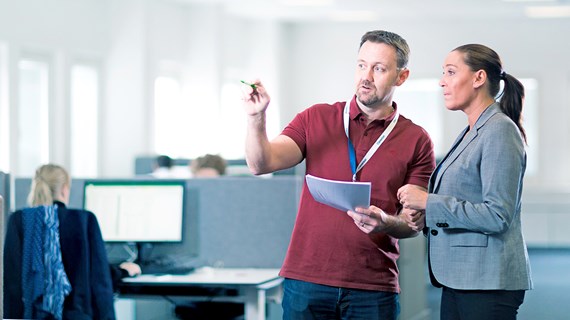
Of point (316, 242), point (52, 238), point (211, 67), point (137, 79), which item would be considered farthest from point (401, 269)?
point (211, 67)

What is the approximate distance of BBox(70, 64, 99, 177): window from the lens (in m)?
8.67

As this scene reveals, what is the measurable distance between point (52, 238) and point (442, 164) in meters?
1.70

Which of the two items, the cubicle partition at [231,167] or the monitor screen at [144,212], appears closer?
the monitor screen at [144,212]

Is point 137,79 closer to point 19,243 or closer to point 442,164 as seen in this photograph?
point 19,243

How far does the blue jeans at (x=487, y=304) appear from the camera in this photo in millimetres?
2123

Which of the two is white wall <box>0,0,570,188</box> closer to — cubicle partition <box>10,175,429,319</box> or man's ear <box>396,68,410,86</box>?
cubicle partition <box>10,175,429,319</box>

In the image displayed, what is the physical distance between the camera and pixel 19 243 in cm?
343

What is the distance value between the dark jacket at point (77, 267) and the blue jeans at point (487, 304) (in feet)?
5.45

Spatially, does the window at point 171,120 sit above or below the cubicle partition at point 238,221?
above

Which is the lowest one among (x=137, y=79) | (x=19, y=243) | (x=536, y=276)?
(x=536, y=276)

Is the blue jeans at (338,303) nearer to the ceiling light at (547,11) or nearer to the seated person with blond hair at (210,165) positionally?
the seated person with blond hair at (210,165)

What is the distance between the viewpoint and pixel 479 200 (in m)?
2.19

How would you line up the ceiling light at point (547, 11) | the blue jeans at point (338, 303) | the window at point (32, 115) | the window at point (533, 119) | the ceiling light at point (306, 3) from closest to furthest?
the blue jeans at point (338, 303) < the window at point (32, 115) < the ceiling light at point (306, 3) < the ceiling light at point (547, 11) < the window at point (533, 119)

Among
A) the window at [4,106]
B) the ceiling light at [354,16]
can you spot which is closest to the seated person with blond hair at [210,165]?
the window at [4,106]
